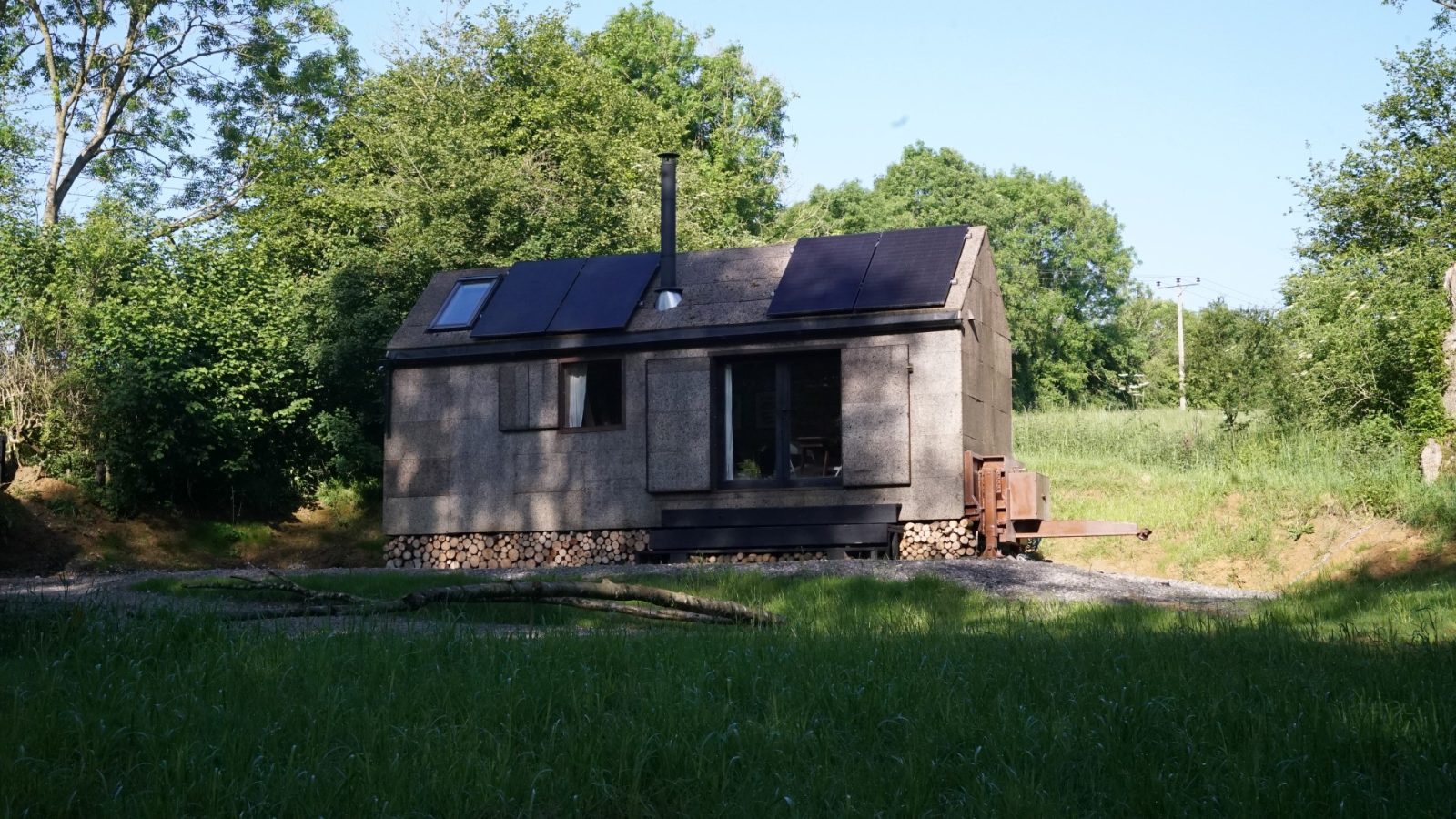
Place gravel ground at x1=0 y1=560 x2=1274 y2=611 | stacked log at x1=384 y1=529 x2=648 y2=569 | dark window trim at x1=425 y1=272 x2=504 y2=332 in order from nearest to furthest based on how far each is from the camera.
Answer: gravel ground at x1=0 y1=560 x2=1274 y2=611 < stacked log at x1=384 y1=529 x2=648 y2=569 < dark window trim at x1=425 y1=272 x2=504 y2=332

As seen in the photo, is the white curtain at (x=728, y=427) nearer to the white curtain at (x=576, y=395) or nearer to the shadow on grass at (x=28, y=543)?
the white curtain at (x=576, y=395)

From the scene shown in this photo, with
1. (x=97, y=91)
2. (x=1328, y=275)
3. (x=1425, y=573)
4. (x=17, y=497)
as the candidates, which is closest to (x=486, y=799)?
(x=1425, y=573)

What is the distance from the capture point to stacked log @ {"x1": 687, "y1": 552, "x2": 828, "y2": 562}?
15.8m

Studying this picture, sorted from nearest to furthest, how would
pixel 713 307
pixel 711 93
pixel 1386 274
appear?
pixel 713 307
pixel 1386 274
pixel 711 93

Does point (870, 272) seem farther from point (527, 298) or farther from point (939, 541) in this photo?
point (527, 298)

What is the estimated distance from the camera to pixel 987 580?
12750 mm

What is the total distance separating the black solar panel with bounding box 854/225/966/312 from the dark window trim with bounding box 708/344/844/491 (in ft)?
2.66

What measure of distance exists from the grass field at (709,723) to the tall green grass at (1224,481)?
1090cm

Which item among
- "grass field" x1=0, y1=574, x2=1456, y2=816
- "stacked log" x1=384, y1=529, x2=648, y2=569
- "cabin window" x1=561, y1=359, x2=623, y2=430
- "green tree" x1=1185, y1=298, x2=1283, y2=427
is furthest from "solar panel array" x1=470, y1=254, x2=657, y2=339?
"green tree" x1=1185, y1=298, x2=1283, y2=427

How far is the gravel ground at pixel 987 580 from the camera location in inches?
460

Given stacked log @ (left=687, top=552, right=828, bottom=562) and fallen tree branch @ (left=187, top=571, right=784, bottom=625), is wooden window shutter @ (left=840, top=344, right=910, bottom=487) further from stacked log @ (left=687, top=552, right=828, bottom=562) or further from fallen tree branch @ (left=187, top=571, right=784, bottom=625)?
fallen tree branch @ (left=187, top=571, right=784, bottom=625)

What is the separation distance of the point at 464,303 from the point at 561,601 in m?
9.07

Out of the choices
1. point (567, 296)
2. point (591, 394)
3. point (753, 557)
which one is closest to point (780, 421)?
point (753, 557)

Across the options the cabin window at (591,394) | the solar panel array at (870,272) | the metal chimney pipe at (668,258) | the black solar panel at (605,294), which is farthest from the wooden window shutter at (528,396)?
the solar panel array at (870,272)
